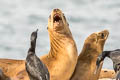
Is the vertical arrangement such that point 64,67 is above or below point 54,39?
below

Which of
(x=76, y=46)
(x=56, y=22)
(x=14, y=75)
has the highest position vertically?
(x=56, y=22)

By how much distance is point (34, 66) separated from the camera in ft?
16.6

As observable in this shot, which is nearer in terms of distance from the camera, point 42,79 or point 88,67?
point 42,79

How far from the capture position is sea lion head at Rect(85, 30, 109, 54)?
30.3 feet

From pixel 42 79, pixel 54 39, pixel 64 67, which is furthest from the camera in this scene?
pixel 54 39

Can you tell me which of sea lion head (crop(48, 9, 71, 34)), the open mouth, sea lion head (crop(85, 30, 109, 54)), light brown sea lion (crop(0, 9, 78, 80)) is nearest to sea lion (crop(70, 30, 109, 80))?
sea lion head (crop(85, 30, 109, 54))

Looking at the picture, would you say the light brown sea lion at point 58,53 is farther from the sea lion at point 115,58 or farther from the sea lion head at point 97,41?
the sea lion at point 115,58

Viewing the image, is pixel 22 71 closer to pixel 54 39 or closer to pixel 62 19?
pixel 54 39

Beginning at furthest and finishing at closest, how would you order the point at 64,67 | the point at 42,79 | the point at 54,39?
the point at 54,39, the point at 64,67, the point at 42,79

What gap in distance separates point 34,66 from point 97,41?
4522 millimetres

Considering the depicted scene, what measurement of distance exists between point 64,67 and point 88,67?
80 cm

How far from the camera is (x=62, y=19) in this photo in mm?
9344

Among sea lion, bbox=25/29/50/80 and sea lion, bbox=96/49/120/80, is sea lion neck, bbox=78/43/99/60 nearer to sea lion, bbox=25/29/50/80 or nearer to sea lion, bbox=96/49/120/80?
sea lion, bbox=96/49/120/80

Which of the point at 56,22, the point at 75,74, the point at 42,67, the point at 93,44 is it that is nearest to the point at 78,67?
the point at 75,74
